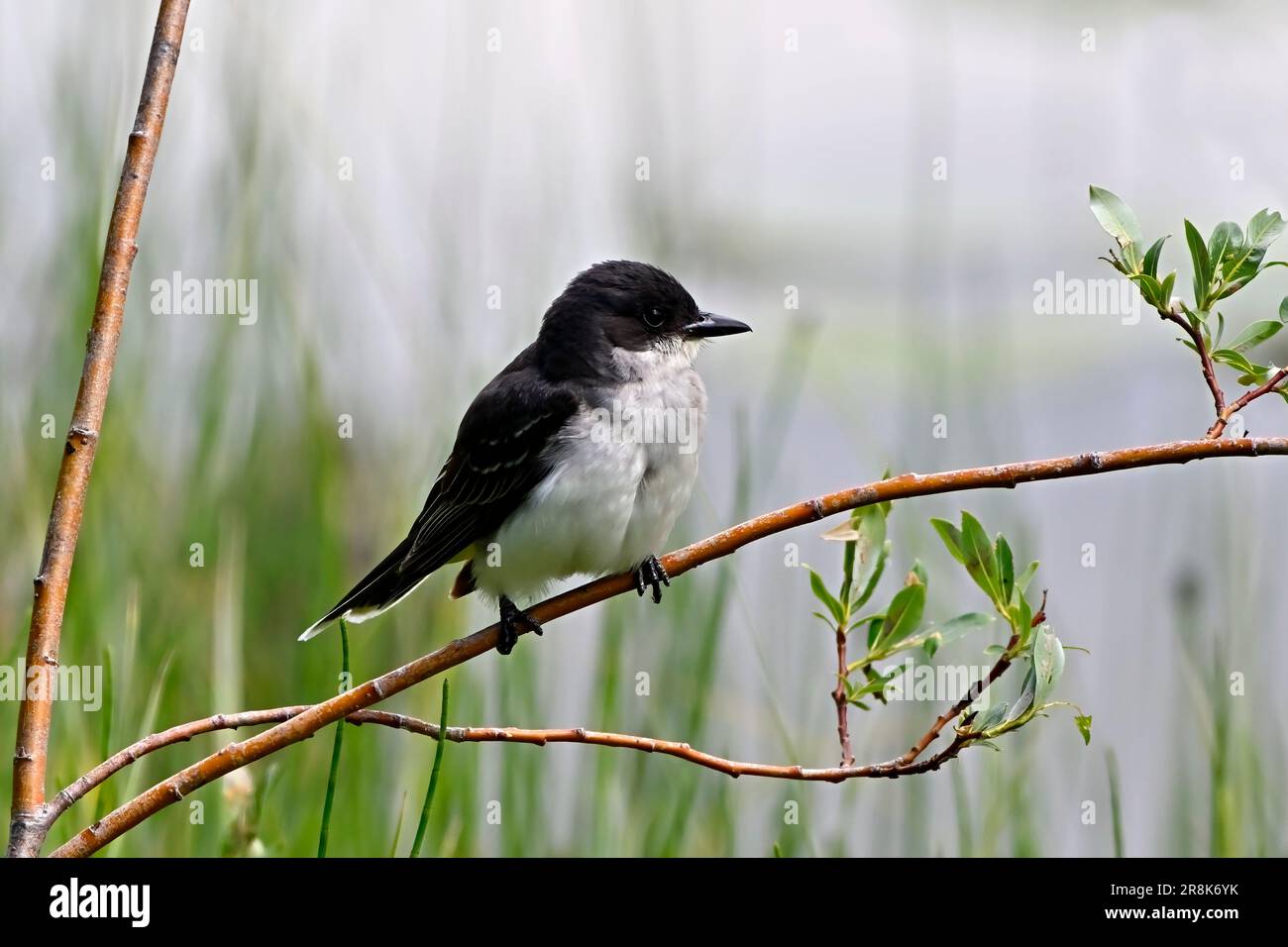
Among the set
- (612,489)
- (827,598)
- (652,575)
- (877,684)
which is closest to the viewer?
(877,684)

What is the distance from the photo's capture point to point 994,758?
4.77 metres

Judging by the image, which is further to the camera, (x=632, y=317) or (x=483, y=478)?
(x=632, y=317)

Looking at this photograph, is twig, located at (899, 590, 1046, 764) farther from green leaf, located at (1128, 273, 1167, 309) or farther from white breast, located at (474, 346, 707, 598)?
white breast, located at (474, 346, 707, 598)

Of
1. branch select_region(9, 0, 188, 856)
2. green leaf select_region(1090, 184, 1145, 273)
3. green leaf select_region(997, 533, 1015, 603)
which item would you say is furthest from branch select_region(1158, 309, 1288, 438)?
branch select_region(9, 0, 188, 856)

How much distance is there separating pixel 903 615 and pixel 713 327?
1996mm

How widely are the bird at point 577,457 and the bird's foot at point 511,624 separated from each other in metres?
0.02

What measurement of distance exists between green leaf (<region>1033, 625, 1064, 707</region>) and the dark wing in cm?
217

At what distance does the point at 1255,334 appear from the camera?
7.13ft

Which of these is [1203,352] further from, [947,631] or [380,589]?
[380,589]

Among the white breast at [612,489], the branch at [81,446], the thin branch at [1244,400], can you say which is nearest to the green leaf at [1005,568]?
the thin branch at [1244,400]

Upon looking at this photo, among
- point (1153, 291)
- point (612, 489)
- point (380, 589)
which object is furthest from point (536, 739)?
point (380, 589)

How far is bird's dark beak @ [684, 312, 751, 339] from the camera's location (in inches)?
168

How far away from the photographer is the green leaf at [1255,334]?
2131 millimetres

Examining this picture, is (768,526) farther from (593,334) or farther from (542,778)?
(542,778)
